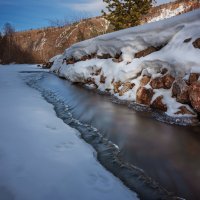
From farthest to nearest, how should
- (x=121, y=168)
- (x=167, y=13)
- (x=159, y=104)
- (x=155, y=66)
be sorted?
(x=167, y=13) → (x=155, y=66) → (x=159, y=104) → (x=121, y=168)

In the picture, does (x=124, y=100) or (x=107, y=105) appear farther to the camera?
(x=124, y=100)

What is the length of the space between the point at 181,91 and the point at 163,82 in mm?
869

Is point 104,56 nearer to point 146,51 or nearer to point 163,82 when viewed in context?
point 146,51

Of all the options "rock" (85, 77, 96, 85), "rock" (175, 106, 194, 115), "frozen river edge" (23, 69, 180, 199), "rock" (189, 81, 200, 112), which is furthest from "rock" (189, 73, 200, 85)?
"rock" (85, 77, 96, 85)

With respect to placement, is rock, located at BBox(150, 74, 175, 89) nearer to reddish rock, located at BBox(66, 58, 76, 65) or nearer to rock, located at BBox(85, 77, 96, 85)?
rock, located at BBox(85, 77, 96, 85)

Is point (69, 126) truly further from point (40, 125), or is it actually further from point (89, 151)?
point (89, 151)

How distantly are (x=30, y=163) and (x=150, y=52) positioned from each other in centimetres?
630

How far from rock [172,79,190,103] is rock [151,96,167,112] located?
347 millimetres

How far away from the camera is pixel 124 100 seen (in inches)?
308

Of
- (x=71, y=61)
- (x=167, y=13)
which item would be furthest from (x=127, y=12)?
(x=167, y=13)

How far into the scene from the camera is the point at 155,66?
7430 millimetres

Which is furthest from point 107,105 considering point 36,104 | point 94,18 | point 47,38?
point 94,18

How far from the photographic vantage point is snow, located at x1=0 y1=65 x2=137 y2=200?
267 centimetres

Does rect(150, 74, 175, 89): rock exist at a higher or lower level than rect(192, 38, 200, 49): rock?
lower
